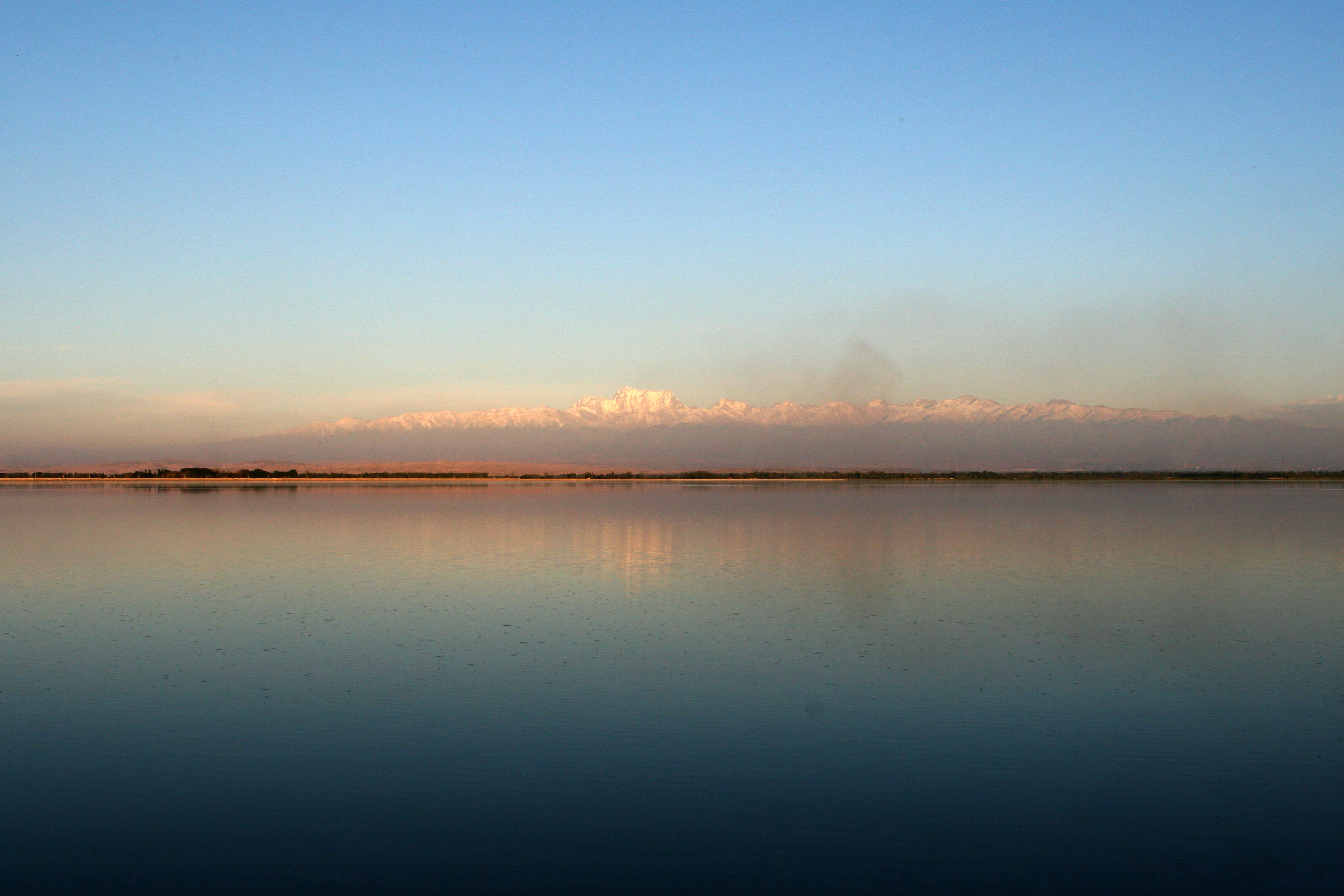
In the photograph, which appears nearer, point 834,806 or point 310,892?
point 310,892

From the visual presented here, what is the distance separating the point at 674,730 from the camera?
520 inches

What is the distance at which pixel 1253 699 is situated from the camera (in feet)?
48.5

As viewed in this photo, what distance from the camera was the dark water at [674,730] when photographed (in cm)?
908

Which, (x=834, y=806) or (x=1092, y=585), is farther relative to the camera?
(x=1092, y=585)

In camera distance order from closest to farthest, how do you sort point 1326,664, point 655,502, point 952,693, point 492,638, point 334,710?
point 334,710, point 952,693, point 1326,664, point 492,638, point 655,502

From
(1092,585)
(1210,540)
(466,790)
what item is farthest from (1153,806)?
(1210,540)

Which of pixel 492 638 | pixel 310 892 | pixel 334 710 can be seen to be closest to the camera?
pixel 310 892

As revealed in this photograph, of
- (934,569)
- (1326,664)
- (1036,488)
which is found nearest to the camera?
(1326,664)

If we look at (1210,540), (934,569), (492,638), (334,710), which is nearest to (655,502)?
(1210,540)

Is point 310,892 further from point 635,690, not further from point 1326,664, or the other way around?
point 1326,664

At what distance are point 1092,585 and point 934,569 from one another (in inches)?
210

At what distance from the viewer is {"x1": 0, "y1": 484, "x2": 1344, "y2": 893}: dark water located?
9078mm

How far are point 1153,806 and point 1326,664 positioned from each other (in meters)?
9.26

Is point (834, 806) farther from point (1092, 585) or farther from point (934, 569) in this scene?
point (934, 569)
